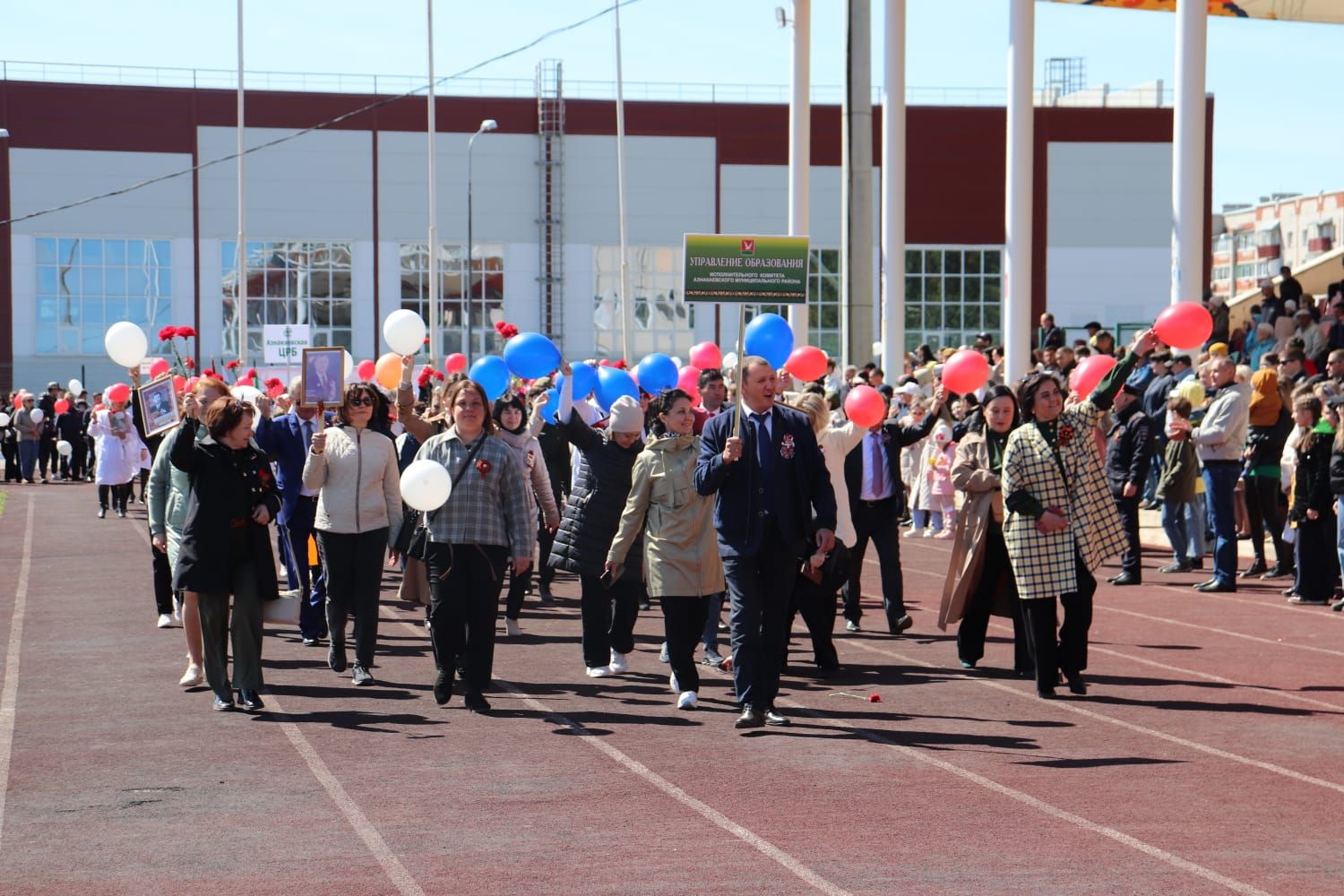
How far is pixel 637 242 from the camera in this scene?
6025 centimetres

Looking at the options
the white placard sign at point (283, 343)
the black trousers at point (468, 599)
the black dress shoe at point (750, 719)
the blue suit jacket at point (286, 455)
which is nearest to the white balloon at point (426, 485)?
the black trousers at point (468, 599)

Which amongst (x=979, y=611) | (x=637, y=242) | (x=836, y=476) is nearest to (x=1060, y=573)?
(x=979, y=611)

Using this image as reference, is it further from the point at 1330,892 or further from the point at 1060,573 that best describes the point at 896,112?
the point at 1330,892

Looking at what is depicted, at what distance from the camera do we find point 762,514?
9.84m

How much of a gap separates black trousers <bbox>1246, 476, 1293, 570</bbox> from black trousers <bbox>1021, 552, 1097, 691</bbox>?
24.1ft

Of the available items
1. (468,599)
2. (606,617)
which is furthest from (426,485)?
(606,617)

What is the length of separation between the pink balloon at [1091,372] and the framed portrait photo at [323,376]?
5.03m

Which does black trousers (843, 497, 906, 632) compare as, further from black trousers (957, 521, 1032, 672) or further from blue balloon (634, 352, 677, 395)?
black trousers (957, 521, 1032, 672)

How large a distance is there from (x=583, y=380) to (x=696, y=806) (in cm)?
567

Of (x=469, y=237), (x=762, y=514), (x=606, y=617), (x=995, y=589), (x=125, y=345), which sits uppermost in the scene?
(x=469, y=237)

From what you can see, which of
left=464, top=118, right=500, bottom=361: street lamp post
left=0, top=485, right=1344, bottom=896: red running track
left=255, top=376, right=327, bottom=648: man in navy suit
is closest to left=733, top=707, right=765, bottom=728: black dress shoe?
left=0, top=485, right=1344, bottom=896: red running track

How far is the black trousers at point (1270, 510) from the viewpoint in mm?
17812

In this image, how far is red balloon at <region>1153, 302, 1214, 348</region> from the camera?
11875 mm

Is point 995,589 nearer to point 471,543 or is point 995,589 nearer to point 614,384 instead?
point 614,384
